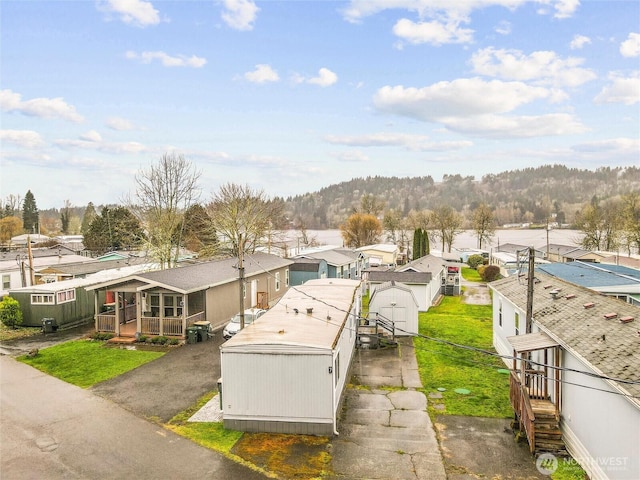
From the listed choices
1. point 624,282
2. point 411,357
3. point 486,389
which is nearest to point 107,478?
point 486,389

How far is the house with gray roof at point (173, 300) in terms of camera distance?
20719 mm

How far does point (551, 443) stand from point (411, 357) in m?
8.51

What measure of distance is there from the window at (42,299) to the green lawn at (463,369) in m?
18.8

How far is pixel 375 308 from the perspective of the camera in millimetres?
22219

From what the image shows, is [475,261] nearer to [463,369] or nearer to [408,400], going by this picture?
[463,369]

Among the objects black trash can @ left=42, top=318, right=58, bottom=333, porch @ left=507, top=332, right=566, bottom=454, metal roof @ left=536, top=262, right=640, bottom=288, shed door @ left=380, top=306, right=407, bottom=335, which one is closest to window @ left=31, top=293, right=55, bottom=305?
black trash can @ left=42, top=318, right=58, bottom=333

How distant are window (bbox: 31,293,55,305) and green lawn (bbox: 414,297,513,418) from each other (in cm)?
1877

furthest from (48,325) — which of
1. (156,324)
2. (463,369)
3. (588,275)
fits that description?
(588,275)

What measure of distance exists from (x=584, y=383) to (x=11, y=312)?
25335 mm

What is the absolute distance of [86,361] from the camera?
17672 millimetres

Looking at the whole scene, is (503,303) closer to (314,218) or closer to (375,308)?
(375,308)

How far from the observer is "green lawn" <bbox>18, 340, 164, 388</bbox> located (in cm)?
1588

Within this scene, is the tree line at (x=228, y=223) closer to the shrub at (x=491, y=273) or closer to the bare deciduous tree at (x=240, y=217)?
the bare deciduous tree at (x=240, y=217)

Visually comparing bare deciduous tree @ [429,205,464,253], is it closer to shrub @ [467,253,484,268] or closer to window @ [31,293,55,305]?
shrub @ [467,253,484,268]
